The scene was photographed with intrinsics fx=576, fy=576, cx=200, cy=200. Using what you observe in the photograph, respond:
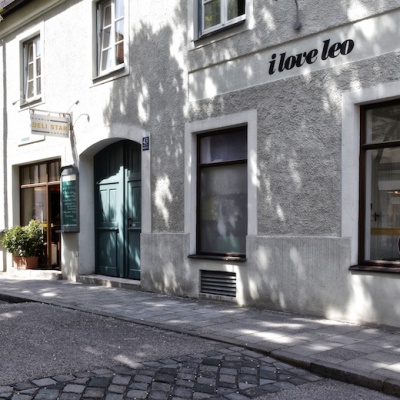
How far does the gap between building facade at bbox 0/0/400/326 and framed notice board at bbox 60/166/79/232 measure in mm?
40

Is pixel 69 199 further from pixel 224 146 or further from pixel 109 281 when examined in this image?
pixel 224 146

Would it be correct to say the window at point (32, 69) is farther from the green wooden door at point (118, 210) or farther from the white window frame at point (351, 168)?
the white window frame at point (351, 168)

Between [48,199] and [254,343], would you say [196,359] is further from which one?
[48,199]

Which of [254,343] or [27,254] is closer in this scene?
[254,343]

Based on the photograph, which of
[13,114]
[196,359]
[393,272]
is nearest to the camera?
[196,359]

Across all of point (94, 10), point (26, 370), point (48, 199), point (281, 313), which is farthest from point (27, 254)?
point (26, 370)

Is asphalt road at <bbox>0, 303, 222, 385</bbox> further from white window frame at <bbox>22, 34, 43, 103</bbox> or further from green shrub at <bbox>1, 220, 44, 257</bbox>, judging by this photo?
white window frame at <bbox>22, 34, 43, 103</bbox>

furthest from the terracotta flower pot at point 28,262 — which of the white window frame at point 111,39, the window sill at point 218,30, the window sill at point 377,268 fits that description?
the window sill at point 377,268

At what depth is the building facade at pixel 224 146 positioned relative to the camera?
712 centimetres

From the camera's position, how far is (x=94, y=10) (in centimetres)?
1165

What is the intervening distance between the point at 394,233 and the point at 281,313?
6.13 ft

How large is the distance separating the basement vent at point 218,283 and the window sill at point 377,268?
2.19 m

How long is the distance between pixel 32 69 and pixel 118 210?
479cm

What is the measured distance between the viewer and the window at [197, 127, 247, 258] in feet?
28.9
